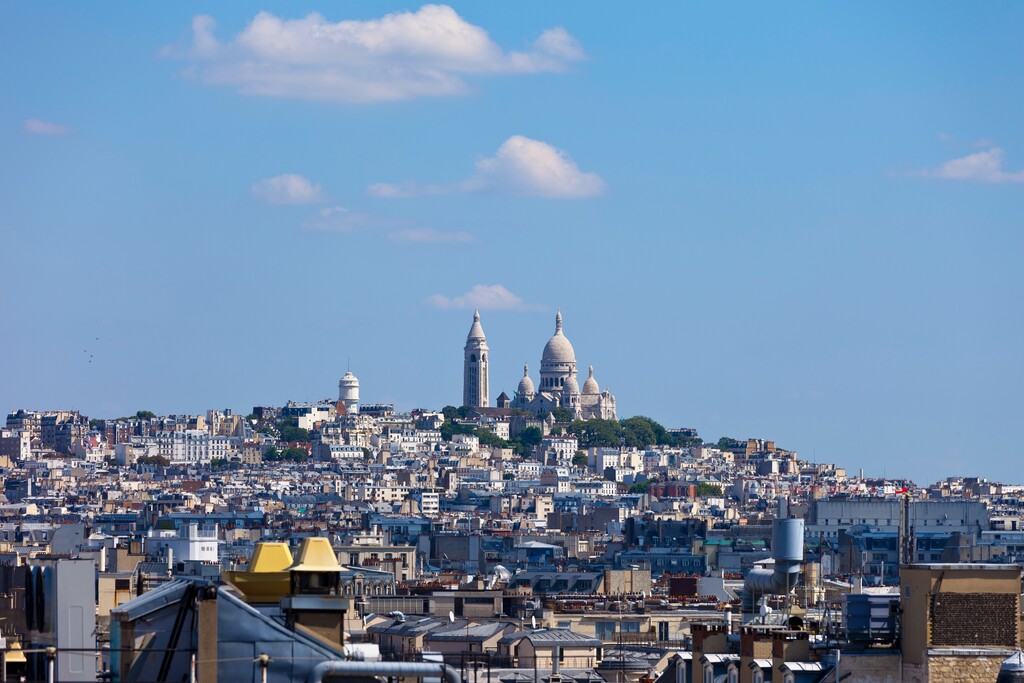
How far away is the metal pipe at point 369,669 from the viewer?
11438 mm

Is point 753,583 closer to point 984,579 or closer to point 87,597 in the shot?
point 984,579

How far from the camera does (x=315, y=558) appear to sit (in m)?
11.6

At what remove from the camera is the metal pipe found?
11438 millimetres

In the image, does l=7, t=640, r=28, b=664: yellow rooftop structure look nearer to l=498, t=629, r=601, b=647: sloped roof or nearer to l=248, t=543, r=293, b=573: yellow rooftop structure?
l=248, t=543, r=293, b=573: yellow rooftop structure

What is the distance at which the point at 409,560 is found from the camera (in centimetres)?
8438

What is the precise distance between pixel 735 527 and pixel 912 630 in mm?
100120

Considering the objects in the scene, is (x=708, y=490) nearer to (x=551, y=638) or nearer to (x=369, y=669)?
(x=551, y=638)

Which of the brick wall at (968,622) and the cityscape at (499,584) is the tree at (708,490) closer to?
the cityscape at (499,584)

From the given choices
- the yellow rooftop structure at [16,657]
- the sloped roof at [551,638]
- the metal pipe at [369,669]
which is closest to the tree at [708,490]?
the sloped roof at [551,638]

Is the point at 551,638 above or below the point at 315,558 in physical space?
below

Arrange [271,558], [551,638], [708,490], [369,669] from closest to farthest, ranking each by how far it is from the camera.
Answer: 1. [369,669]
2. [271,558]
3. [551,638]
4. [708,490]

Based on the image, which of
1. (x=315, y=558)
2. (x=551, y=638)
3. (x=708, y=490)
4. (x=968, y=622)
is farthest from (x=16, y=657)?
(x=708, y=490)

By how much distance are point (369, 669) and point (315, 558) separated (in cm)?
50

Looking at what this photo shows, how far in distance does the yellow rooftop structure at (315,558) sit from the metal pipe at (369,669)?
36 centimetres
